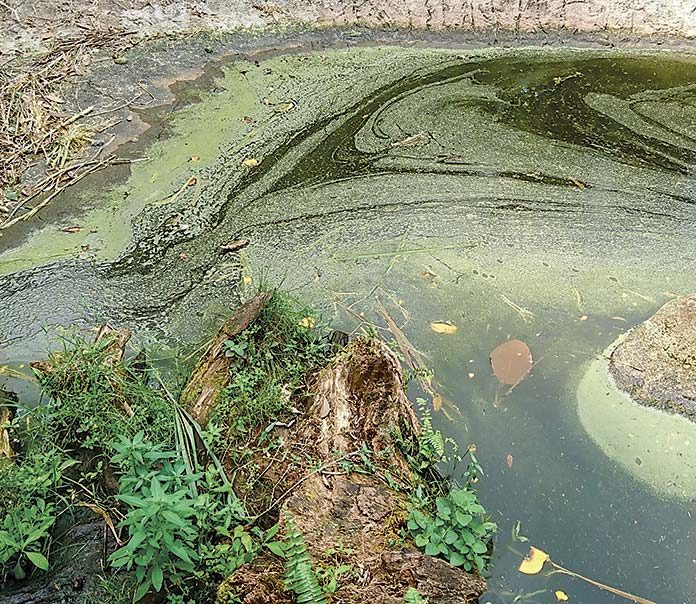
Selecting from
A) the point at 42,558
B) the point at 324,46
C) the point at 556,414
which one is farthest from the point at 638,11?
the point at 42,558

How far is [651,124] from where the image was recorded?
3355 millimetres

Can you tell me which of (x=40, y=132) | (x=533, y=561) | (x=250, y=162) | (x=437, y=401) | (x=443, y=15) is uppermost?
(x=443, y=15)

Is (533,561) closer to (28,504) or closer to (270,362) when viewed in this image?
(270,362)

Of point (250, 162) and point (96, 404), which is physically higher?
point (250, 162)

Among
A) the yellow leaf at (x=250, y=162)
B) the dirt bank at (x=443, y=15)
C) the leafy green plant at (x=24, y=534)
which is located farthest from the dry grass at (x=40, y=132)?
the leafy green plant at (x=24, y=534)

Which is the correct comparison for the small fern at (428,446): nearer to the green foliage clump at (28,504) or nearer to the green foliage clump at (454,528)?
the green foliage clump at (454,528)

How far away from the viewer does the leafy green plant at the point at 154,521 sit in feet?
4.24

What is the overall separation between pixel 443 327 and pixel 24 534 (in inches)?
54.3

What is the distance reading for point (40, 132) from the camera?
3.18 m

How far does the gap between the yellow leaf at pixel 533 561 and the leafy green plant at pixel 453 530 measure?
0.13m

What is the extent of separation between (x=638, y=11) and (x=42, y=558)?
4.26m

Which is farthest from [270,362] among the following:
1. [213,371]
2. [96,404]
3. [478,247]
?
[478,247]

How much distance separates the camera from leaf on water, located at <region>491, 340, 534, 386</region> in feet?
7.17

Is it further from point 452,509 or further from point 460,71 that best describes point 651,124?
point 452,509
